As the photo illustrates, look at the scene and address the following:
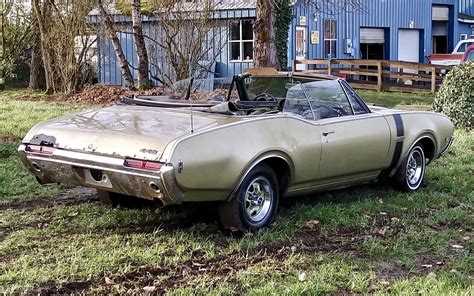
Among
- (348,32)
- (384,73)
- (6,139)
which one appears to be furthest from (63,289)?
(348,32)

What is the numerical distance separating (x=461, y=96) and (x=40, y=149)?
28.4 feet

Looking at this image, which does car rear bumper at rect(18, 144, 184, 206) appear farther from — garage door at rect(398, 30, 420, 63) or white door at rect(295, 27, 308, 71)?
garage door at rect(398, 30, 420, 63)

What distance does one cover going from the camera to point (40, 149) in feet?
18.0

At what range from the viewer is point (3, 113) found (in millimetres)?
15477

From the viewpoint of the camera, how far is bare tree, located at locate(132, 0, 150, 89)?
63.8 feet

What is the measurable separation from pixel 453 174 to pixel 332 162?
8.72 feet

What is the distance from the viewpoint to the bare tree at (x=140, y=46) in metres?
19.4

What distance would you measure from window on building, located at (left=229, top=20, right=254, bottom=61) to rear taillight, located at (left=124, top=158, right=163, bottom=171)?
19.1 metres

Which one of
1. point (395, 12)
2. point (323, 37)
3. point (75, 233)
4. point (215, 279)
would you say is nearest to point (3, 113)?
point (75, 233)

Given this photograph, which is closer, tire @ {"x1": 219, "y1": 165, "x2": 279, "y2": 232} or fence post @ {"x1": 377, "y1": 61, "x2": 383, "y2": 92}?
tire @ {"x1": 219, "y1": 165, "x2": 279, "y2": 232}

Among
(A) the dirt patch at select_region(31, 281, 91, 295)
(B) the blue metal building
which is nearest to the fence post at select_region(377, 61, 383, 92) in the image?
(B) the blue metal building

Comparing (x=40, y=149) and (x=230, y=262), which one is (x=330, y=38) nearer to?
(x=40, y=149)

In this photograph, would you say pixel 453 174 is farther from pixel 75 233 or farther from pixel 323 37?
pixel 323 37

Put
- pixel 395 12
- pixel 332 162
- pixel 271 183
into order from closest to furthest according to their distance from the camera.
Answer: pixel 271 183
pixel 332 162
pixel 395 12
